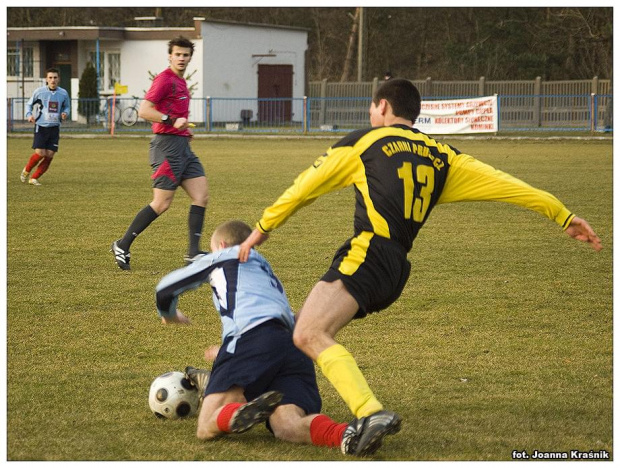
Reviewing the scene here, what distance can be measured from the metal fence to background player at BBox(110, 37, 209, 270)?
23428 mm

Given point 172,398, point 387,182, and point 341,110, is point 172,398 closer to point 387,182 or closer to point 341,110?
point 387,182

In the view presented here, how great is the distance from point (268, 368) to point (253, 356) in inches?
3.7

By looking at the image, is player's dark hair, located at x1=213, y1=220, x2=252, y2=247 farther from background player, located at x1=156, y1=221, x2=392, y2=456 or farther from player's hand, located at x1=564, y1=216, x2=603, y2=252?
player's hand, located at x1=564, y1=216, x2=603, y2=252

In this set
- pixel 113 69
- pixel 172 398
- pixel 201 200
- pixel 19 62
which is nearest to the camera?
pixel 172 398

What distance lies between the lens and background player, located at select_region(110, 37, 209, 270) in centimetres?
856

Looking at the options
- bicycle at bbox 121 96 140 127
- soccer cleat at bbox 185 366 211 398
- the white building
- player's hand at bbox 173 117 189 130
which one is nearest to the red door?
the white building

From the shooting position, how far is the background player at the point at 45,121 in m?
15.9

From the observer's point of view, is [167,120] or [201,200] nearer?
[167,120]

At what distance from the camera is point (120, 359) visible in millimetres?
5461

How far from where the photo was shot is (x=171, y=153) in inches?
341

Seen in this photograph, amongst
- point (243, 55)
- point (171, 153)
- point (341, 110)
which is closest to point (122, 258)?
point (171, 153)

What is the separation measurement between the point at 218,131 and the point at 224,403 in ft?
95.2

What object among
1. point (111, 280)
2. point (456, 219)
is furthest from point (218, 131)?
point (111, 280)

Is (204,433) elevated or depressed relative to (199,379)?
depressed
